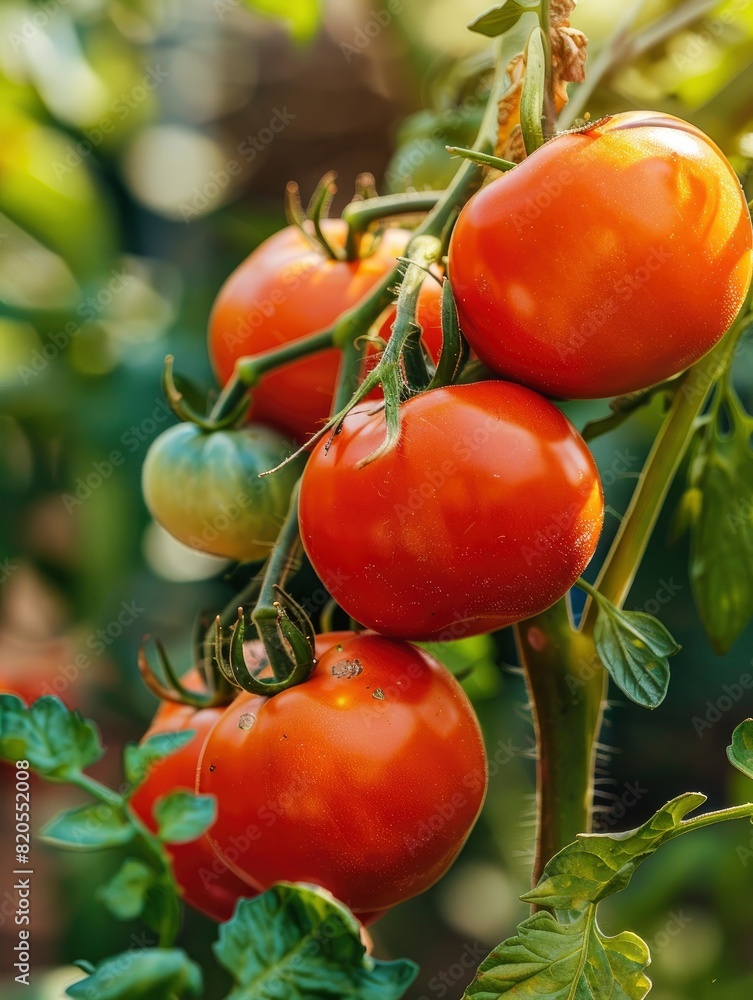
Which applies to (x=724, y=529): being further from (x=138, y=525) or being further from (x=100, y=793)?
(x=138, y=525)

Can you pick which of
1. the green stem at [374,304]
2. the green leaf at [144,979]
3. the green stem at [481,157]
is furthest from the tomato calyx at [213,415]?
the green leaf at [144,979]

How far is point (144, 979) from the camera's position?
0.36 meters

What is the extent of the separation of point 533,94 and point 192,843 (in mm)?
451

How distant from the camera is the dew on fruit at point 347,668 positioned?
516 millimetres

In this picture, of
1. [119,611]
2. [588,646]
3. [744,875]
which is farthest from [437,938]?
[588,646]

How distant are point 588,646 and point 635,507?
0.30 feet

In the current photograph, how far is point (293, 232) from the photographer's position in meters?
0.70

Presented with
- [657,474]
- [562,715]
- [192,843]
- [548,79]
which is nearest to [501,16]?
[548,79]

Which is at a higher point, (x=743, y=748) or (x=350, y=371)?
(x=350, y=371)

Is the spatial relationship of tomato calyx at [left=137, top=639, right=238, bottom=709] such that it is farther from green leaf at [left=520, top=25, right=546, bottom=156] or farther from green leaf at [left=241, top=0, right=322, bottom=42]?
green leaf at [left=241, top=0, right=322, bottom=42]

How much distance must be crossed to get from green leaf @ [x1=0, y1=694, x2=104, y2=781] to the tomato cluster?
10 cm

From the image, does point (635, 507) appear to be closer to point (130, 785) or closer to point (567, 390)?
point (567, 390)

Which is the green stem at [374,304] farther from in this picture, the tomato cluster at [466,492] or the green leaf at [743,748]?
the green leaf at [743,748]

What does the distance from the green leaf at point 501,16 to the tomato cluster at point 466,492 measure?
0.08m
